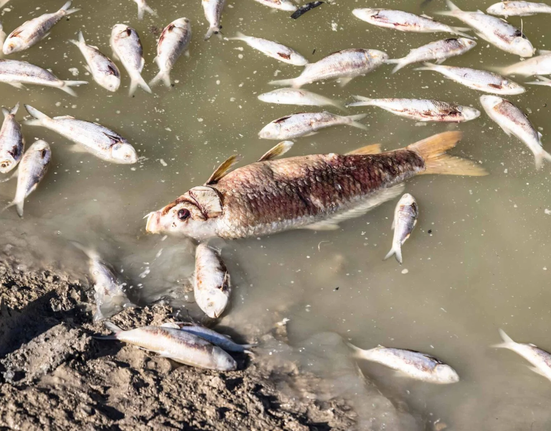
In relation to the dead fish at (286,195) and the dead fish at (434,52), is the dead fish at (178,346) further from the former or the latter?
the dead fish at (434,52)

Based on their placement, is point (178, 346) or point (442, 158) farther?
point (442, 158)

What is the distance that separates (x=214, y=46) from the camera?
6.47 m

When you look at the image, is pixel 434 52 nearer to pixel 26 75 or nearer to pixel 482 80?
pixel 482 80

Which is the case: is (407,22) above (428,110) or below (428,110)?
above

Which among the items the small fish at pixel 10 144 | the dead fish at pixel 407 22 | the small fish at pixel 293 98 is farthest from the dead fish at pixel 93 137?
the dead fish at pixel 407 22

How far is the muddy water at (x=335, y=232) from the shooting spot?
4746 millimetres

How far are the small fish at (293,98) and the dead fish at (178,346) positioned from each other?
277 centimetres

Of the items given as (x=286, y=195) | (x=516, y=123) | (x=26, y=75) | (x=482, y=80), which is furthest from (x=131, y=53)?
(x=516, y=123)

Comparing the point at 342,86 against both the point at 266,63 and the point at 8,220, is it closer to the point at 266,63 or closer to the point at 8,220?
the point at 266,63

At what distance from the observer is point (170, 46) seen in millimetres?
6121

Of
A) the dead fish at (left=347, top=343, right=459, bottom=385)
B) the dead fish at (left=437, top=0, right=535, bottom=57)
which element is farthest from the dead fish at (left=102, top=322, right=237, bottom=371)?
the dead fish at (left=437, top=0, right=535, bottom=57)

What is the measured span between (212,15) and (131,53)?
1086 mm

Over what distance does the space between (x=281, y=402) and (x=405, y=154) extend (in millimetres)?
2617

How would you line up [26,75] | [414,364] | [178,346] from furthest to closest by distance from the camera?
[26,75]
[414,364]
[178,346]
